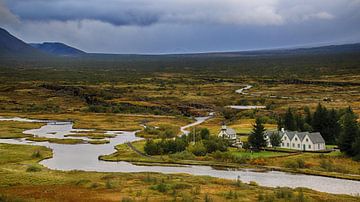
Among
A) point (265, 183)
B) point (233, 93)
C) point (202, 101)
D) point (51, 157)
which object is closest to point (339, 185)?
point (265, 183)

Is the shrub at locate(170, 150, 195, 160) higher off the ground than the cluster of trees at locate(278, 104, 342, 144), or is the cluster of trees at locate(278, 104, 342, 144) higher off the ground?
the cluster of trees at locate(278, 104, 342, 144)

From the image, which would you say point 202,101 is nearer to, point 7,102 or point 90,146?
point 7,102

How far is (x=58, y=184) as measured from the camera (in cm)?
5159

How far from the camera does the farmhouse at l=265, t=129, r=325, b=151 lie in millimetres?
70375

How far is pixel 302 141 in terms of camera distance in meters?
71.6

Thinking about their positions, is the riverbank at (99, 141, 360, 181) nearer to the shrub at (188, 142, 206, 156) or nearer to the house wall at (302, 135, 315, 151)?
the shrub at (188, 142, 206, 156)

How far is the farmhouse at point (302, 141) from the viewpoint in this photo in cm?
7038

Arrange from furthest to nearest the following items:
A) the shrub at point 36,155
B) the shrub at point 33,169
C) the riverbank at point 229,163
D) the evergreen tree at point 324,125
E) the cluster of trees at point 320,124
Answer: the evergreen tree at point 324,125, the cluster of trees at point 320,124, the shrub at point 36,155, the shrub at point 33,169, the riverbank at point 229,163

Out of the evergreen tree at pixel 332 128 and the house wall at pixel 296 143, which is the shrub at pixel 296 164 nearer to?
the house wall at pixel 296 143

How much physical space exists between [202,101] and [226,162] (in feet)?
289

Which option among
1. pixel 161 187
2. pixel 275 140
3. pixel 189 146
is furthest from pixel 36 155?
pixel 275 140

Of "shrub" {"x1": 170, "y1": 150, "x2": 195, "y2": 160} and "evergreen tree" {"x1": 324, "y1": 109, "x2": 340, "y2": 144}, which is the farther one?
"evergreen tree" {"x1": 324, "y1": 109, "x2": 340, "y2": 144}

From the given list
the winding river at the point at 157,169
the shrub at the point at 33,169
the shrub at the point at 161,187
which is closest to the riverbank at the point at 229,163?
the winding river at the point at 157,169

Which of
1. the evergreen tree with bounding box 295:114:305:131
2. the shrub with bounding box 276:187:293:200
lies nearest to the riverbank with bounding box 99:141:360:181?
the shrub with bounding box 276:187:293:200
